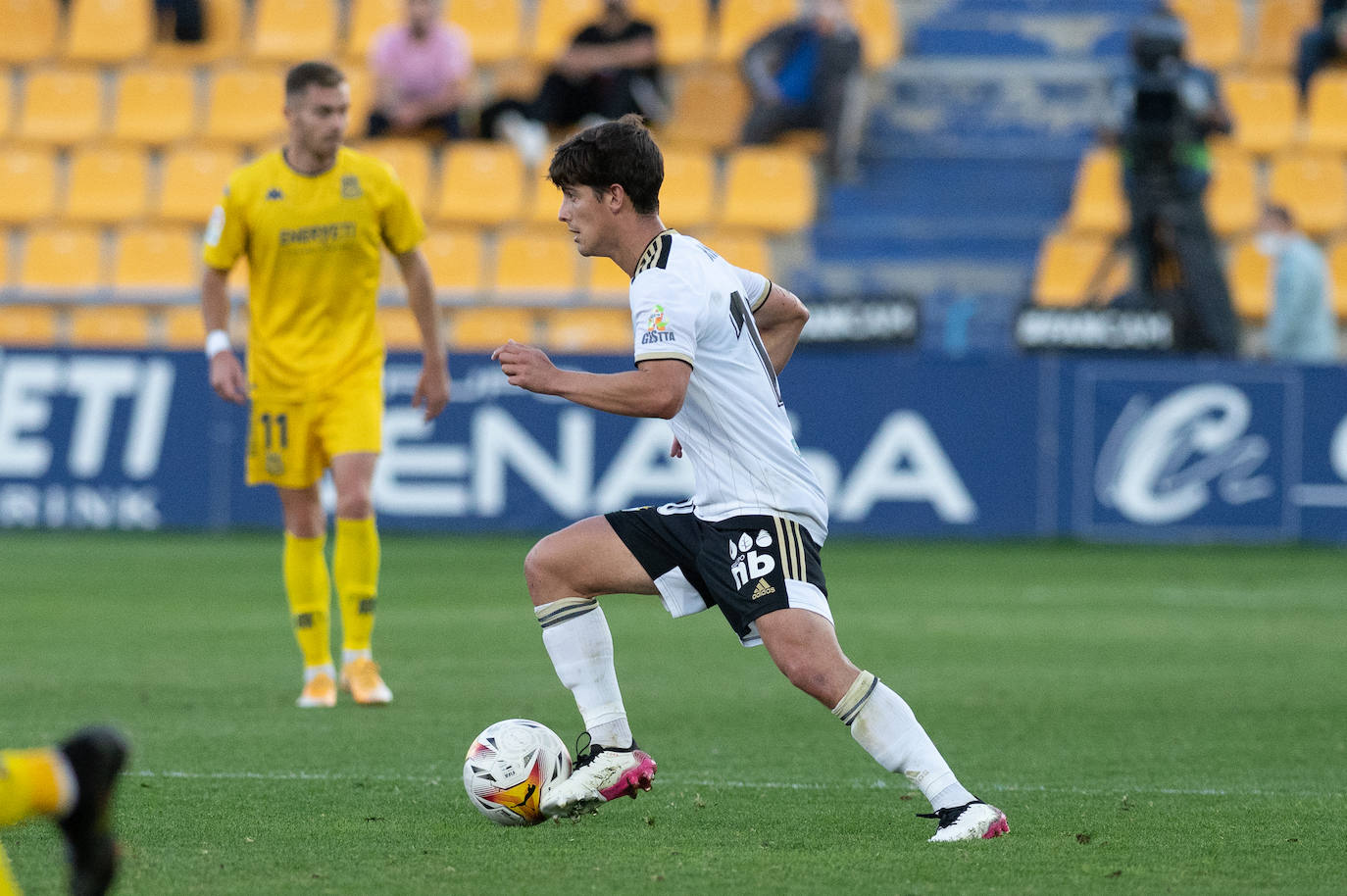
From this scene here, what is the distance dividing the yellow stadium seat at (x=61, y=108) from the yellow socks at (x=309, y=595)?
1227 centimetres

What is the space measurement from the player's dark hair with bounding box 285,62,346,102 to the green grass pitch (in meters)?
2.25

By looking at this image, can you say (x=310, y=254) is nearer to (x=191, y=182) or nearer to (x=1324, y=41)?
(x=191, y=182)

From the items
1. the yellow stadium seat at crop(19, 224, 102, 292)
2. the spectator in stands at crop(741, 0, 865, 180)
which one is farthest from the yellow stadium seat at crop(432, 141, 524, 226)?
the yellow stadium seat at crop(19, 224, 102, 292)

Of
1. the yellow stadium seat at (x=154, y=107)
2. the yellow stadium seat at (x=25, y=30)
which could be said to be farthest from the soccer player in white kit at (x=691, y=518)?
the yellow stadium seat at (x=25, y=30)

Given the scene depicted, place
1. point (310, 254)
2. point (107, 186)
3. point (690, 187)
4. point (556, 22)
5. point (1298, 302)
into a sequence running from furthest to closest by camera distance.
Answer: point (556, 22) → point (107, 186) → point (690, 187) → point (1298, 302) → point (310, 254)

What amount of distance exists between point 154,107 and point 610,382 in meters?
15.3

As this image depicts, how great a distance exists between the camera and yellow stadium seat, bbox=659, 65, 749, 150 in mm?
18594

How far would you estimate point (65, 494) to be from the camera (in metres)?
14.7

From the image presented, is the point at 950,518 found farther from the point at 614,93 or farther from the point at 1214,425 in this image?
the point at 614,93

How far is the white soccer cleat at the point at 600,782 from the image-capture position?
5.18m

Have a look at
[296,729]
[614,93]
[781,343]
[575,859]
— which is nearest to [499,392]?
[614,93]

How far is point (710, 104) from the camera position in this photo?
1866 cm

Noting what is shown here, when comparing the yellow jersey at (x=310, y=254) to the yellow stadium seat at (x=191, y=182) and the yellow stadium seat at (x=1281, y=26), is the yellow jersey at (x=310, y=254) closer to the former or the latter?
the yellow stadium seat at (x=191, y=182)

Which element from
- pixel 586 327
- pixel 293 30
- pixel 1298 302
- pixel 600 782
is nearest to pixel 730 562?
pixel 600 782
